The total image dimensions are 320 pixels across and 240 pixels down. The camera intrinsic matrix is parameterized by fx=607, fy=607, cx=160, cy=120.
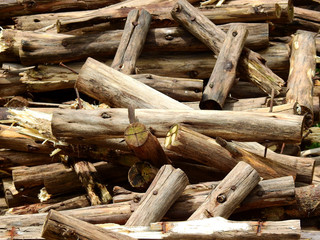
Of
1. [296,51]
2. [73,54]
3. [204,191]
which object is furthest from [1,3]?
[204,191]

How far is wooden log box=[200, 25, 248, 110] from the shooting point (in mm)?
8422

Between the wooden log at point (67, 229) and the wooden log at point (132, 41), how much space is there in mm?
3656

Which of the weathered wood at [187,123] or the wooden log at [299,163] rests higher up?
the weathered wood at [187,123]

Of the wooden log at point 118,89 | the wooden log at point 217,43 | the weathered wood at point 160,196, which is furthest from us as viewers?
the wooden log at point 217,43

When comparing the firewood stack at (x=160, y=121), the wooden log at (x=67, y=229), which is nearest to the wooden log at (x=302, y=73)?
the firewood stack at (x=160, y=121)

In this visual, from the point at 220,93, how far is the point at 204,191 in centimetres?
195

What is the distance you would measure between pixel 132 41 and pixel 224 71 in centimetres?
157

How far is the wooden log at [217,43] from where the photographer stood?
8914mm

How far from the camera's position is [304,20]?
10867 mm

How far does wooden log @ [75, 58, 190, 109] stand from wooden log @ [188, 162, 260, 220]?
1.54 meters

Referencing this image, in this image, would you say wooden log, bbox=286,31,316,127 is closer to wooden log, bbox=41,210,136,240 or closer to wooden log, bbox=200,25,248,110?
wooden log, bbox=200,25,248,110

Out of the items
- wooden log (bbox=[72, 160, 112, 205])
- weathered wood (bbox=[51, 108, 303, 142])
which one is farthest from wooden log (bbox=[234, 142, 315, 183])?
wooden log (bbox=[72, 160, 112, 205])

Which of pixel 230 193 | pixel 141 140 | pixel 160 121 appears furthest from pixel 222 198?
pixel 160 121

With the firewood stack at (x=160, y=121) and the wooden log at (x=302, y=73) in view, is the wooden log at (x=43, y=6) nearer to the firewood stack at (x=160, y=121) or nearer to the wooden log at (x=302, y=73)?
the firewood stack at (x=160, y=121)
